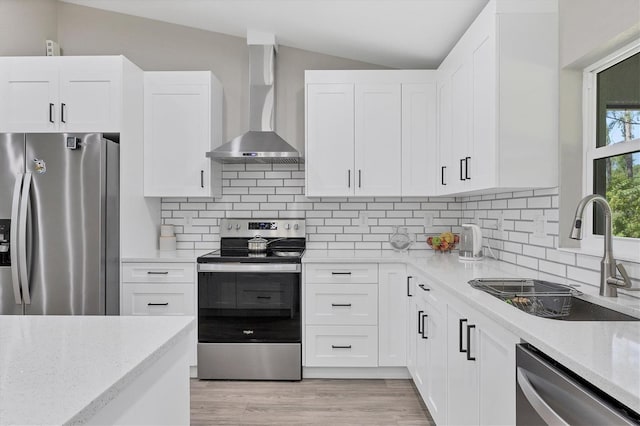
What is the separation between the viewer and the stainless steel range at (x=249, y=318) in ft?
10.6

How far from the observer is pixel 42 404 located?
0.81 metres

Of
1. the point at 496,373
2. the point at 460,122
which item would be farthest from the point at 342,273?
the point at 496,373

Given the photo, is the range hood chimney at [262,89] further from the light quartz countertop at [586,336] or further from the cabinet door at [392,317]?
the light quartz countertop at [586,336]

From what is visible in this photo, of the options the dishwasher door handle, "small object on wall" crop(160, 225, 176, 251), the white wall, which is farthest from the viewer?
"small object on wall" crop(160, 225, 176, 251)

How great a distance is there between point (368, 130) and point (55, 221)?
2384 mm

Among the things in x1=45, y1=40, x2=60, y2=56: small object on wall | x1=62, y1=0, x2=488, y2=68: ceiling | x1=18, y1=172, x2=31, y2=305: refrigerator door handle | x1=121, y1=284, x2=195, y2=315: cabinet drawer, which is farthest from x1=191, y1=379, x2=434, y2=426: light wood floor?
x1=45, y1=40, x2=60, y2=56: small object on wall

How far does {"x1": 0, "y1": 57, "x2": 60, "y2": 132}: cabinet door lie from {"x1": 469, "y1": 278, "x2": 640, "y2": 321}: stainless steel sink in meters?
3.20

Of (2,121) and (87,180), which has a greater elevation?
(2,121)

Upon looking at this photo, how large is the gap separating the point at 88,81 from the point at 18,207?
1.04 metres

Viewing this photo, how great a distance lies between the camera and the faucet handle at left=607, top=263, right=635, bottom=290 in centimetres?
167

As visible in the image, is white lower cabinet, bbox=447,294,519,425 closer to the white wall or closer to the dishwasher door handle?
the dishwasher door handle

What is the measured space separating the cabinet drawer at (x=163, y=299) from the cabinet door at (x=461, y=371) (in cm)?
199

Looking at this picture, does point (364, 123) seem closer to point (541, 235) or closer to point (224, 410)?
point (541, 235)

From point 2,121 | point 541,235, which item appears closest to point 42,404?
point 541,235
